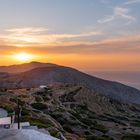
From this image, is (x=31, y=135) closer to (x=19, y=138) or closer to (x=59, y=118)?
(x=19, y=138)

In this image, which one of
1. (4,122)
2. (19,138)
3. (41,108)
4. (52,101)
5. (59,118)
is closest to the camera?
(19,138)

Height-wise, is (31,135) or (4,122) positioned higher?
(31,135)

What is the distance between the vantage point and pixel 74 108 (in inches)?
7840

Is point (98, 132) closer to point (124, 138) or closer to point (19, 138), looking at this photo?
point (124, 138)

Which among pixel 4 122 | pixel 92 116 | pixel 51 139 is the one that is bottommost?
pixel 92 116

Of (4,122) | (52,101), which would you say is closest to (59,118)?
(52,101)

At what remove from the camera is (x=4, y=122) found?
6562cm

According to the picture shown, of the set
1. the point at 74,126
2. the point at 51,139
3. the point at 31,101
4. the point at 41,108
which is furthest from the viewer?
the point at 31,101

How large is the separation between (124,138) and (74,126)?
2301 centimetres

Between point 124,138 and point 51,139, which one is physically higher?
point 51,139

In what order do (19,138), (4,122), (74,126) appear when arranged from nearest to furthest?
(19,138)
(4,122)
(74,126)

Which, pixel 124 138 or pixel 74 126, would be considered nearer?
pixel 74 126

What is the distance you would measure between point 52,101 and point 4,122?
411 ft

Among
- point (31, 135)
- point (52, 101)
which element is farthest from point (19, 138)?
point (52, 101)
